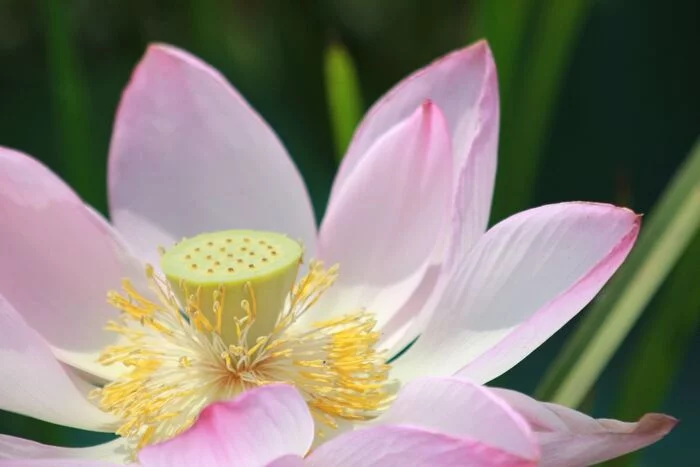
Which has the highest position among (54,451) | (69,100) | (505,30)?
(505,30)

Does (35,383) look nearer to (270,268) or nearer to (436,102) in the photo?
(270,268)

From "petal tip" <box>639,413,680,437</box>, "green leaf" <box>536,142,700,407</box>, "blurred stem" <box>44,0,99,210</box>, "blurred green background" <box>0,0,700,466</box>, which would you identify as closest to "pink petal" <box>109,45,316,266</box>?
"blurred stem" <box>44,0,99,210</box>

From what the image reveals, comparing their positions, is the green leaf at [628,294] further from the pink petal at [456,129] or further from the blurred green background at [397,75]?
the blurred green background at [397,75]

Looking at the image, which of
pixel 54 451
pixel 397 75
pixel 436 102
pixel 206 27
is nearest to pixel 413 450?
pixel 54 451

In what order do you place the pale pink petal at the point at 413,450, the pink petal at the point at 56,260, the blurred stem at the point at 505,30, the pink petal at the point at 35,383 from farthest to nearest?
the blurred stem at the point at 505,30, the pink petal at the point at 56,260, the pink petal at the point at 35,383, the pale pink petal at the point at 413,450

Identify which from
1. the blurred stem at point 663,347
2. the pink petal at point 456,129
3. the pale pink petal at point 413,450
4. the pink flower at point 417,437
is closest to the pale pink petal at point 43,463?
the pink flower at point 417,437

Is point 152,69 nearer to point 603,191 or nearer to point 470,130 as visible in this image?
point 470,130
